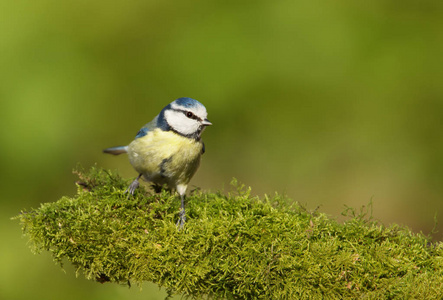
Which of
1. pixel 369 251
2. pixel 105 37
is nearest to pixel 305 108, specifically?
pixel 105 37

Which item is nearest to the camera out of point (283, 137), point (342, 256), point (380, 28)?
point (342, 256)

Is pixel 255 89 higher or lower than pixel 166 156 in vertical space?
higher

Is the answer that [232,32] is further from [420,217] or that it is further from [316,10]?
[420,217]

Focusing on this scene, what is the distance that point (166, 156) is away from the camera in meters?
2.35

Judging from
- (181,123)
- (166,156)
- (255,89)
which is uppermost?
(255,89)

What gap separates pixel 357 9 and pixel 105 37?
2129mm

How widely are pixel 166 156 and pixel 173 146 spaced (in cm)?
6

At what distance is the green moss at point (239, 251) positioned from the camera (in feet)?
5.86

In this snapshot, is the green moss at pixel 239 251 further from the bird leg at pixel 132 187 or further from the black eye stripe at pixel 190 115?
the black eye stripe at pixel 190 115

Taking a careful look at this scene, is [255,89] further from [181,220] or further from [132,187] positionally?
[181,220]

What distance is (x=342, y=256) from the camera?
1.81 m

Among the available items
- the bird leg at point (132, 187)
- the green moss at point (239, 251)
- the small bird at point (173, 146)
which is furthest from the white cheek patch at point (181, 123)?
the green moss at point (239, 251)

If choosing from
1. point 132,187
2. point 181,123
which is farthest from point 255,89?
point 132,187

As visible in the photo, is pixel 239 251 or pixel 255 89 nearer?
pixel 239 251
